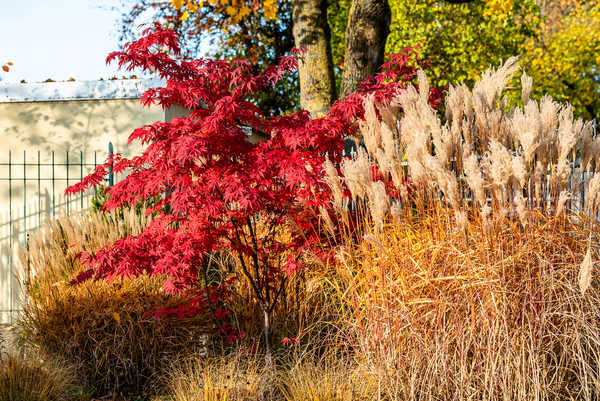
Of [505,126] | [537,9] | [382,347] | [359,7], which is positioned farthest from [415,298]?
[537,9]

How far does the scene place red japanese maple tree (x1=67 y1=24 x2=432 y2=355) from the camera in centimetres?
389

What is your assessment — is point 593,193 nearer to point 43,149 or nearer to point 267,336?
point 267,336

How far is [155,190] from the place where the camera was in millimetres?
4137

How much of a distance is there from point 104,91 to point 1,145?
1696mm

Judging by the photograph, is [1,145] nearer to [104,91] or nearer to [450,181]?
[104,91]

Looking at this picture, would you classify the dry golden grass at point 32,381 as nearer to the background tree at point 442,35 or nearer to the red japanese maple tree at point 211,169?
the red japanese maple tree at point 211,169

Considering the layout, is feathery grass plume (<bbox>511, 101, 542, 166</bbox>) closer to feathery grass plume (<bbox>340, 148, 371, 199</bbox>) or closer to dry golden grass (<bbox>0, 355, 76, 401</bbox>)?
feathery grass plume (<bbox>340, 148, 371, 199</bbox>)

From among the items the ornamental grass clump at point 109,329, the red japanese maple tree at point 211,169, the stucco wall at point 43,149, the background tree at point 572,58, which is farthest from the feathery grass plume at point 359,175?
the background tree at point 572,58

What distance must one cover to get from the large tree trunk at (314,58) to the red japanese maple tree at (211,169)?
357 centimetres

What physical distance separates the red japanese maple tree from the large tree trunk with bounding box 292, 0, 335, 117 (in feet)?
11.7

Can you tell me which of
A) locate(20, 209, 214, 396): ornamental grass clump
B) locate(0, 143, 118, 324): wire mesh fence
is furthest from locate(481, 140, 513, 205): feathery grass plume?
locate(0, 143, 118, 324): wire mesh fence

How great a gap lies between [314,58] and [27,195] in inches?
178

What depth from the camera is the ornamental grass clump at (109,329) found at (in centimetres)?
445

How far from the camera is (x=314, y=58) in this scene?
8.28 m
